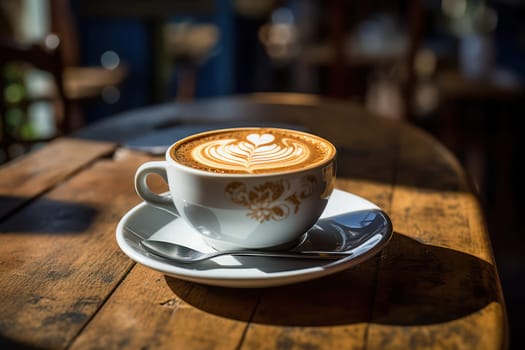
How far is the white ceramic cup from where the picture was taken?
59 cm

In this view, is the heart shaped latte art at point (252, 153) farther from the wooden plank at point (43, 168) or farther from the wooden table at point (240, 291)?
the wooden plank at point (43, 168)

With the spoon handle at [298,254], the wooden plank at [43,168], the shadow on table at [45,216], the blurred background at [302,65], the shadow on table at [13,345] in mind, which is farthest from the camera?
the blurred background at [302,65]

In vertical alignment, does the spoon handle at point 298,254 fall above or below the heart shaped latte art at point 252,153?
below

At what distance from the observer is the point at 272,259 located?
2.02 ft

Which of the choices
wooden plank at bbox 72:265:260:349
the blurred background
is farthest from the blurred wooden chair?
wooden plank at bbox 72:265:260:349

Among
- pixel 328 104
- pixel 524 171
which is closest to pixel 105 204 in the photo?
pixel 328 104

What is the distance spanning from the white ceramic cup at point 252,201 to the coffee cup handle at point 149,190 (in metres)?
0.02

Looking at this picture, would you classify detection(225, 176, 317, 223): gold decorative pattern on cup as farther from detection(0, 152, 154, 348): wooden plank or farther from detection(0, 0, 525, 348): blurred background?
detection(0, 0, 525, 348): blurred background

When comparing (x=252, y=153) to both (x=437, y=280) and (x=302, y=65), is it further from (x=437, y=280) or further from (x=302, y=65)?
(x=302, y=65)

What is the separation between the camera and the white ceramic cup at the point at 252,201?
589 millimetres

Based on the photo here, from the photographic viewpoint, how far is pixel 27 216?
0.81m

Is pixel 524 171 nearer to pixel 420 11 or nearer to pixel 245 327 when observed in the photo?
pixel 420 11

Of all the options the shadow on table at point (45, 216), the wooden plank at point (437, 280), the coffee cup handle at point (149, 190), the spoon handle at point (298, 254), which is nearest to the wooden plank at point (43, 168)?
the shadow on table at point (45, 216)

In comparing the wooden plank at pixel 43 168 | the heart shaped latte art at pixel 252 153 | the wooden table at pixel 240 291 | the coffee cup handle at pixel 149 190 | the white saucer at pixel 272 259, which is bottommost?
the wooden plank at pixel 43 168
